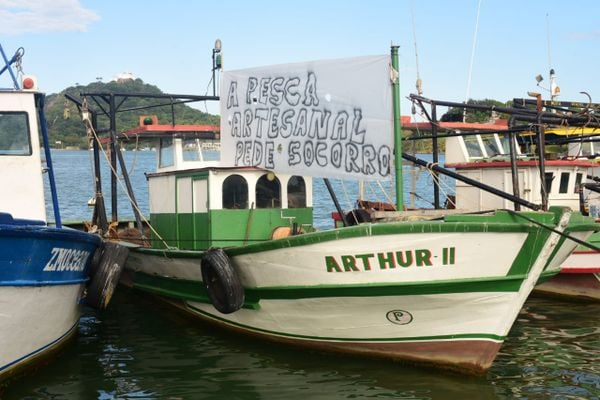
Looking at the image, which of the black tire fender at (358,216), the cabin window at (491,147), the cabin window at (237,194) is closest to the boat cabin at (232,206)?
the cabin window at (237,194)

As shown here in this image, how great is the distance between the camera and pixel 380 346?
9.77 metres

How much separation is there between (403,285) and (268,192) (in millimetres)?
3649

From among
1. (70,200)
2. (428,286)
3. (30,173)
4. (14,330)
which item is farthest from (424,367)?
(70,200)

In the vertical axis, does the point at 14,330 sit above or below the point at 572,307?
above

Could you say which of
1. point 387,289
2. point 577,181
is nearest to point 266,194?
point 387,289

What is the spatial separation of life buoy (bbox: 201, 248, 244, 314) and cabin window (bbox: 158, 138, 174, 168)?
414cm

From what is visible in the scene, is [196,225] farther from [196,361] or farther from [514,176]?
[514,176]

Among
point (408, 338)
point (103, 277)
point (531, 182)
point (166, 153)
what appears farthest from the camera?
point (531, 182)

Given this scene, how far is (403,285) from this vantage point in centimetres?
892

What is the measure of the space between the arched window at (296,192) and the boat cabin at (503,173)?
5.52m

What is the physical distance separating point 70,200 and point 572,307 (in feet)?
110

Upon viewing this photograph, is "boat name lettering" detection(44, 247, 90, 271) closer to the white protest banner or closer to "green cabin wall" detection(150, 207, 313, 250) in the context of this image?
"green cabin wall" detection(150, 207, 313, 250)

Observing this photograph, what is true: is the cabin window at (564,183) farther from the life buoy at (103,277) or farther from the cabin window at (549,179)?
the life buoy at (103,277)

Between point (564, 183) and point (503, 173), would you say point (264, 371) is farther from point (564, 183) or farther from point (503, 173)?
point (564, 183)
